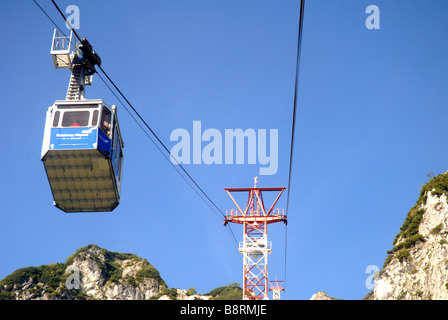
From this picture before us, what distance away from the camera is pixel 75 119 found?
79.9 ft

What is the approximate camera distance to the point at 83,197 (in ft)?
86.1

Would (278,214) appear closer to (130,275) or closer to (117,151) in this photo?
(117,151)

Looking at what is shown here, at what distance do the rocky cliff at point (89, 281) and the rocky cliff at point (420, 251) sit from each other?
104 ft

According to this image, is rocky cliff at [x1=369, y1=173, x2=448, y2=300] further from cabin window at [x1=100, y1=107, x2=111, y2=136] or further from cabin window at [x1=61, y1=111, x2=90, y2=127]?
cabin window at [x1=61, y1=111, x2=90, y2=127]

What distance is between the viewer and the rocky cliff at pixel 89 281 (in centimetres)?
7756

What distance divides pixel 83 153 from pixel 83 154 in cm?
6

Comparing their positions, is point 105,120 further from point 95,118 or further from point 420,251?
point 420,251

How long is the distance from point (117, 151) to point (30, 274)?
2356 inches

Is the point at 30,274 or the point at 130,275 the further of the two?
the point at 130,275

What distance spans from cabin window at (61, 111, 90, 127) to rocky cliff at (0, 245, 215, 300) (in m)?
55.8

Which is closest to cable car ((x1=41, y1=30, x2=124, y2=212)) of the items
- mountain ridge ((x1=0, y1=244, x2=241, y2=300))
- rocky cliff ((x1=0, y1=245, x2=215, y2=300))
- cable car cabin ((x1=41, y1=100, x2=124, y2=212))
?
cable car cabin ((x1=41, y1=100, x2=124, y2=212))

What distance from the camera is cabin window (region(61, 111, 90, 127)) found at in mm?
24062
